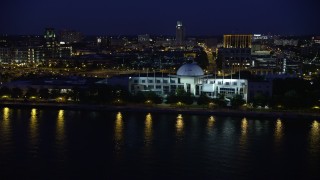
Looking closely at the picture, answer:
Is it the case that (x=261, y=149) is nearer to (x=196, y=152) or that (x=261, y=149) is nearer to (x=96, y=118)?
(x=196, y=152)

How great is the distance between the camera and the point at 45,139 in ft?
21.5

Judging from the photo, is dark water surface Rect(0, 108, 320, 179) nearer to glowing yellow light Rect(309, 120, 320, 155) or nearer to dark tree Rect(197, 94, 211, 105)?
glowing yellow light Rect(309, 120, 320, 155)

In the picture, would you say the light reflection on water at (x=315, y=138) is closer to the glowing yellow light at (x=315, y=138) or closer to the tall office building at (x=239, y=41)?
the glowing yellow light at (x=315, y=138)

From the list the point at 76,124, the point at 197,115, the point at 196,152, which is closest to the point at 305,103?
the point at 197,115

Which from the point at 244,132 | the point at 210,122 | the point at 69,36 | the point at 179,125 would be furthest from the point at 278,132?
the point at 69,36

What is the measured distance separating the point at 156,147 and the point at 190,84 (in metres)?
4.31

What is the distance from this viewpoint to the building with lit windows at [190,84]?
9.97 metres

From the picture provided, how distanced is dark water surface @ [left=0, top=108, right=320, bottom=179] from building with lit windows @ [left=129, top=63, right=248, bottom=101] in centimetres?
176

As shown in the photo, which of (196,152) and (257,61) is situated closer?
(196,152)

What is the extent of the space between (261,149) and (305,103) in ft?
9.73

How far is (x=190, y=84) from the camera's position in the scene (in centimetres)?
1035

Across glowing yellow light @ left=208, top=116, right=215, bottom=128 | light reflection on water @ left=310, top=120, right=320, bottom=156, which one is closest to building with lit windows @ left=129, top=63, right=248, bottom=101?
glowing yellow light @ left=208, top=116, right=215, bottom=128

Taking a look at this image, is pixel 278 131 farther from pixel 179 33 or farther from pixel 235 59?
pixel 179 33

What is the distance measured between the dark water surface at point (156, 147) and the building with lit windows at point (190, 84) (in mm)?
1762
